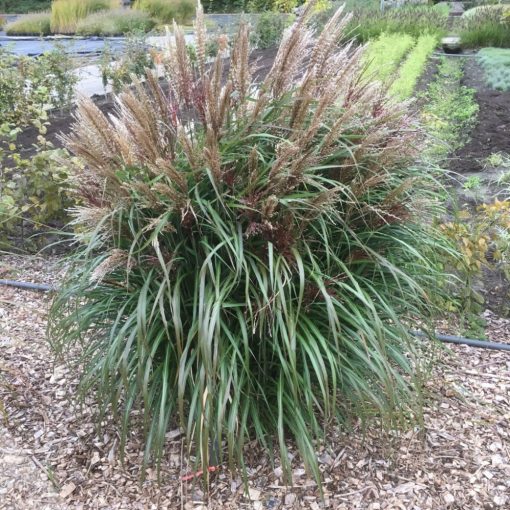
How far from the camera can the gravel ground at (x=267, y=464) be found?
195cm

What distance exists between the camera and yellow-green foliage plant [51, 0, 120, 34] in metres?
18.2

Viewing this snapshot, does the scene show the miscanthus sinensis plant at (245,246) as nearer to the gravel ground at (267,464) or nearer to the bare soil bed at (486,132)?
the gravel ground at (267,464)

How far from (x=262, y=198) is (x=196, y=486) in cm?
102

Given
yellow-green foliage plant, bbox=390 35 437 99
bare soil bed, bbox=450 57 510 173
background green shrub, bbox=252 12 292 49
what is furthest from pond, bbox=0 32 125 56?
bare soil bed, bbox=450 57 510 173

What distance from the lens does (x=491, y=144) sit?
5.71m

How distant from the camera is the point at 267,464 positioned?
6.79 feet

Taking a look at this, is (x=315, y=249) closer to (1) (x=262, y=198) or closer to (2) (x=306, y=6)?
(1) (x=262, y=198)

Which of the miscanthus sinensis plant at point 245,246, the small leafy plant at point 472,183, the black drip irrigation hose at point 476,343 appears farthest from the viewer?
the small leafy plant at point 472,183

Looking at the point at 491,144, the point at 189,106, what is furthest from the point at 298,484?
the point at 491,144

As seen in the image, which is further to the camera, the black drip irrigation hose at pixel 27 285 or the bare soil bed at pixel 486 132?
the bare soil bed at pixel 486 132

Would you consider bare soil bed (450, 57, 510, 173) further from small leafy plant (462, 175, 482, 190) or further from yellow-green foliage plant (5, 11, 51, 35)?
yellow-green foliage plant (5, 11, 51, 35)

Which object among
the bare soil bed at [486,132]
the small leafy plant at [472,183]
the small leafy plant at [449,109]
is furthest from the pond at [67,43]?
the small leafy plant at [472,183]

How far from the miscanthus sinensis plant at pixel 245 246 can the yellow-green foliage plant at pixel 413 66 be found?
379 cm

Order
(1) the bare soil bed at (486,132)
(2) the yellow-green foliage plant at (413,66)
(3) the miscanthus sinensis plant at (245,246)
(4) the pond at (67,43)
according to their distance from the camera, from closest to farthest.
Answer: (3) the miscanthus sinensis plant at (245,246), (1) the bare soil bed at (486,132), (2) the yellow-green foliage plant at (413,66), (4) the pond at (67,43)
